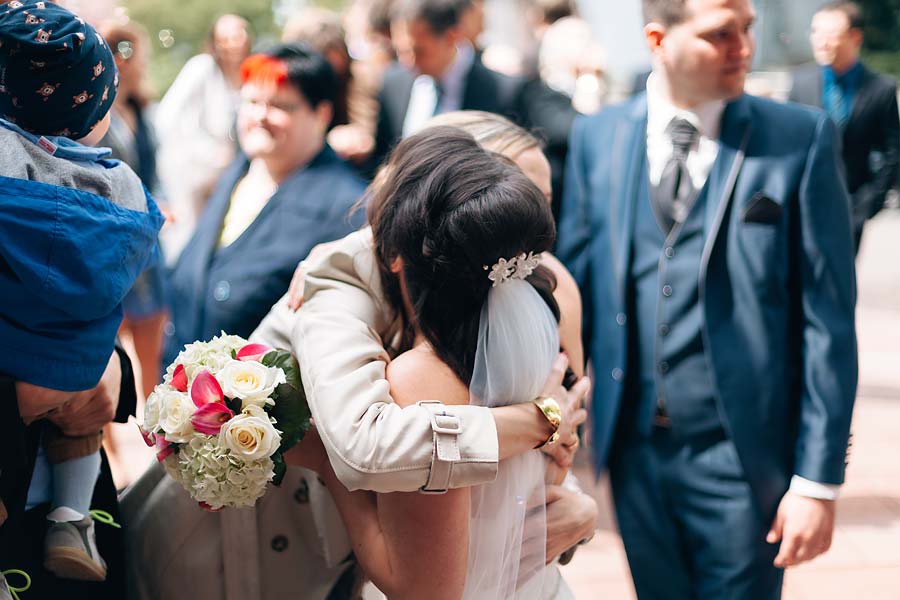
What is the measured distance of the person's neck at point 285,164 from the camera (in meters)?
3.38

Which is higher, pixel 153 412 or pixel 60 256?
pixel 60 256

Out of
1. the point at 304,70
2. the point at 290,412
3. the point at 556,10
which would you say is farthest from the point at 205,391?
the point at 556,10

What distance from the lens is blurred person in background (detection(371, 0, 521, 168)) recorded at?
4621 mm

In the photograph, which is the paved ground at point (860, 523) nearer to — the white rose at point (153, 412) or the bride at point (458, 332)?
the bride at point (458, 332)

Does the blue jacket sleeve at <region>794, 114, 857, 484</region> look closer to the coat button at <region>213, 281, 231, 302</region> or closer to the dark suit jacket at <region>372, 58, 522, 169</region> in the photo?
the coat button at <region>213, 281, 231, 302</region>

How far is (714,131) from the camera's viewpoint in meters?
2.59

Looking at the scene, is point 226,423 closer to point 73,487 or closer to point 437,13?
point 73,487

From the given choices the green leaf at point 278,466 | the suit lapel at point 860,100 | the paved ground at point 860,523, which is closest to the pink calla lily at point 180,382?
the green leaf at point 278,466

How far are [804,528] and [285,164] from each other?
80.7 inches

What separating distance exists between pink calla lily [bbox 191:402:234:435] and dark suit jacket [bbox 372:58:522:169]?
2.95 metres

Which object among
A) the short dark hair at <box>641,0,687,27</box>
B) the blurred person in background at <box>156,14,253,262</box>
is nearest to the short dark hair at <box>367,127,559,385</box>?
the short dark hair at <box>641,0,687,27</box>

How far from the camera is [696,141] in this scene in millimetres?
2613

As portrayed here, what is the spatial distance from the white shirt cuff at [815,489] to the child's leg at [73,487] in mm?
1689

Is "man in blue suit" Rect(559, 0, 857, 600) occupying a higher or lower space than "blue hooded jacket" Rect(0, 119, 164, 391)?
lower
